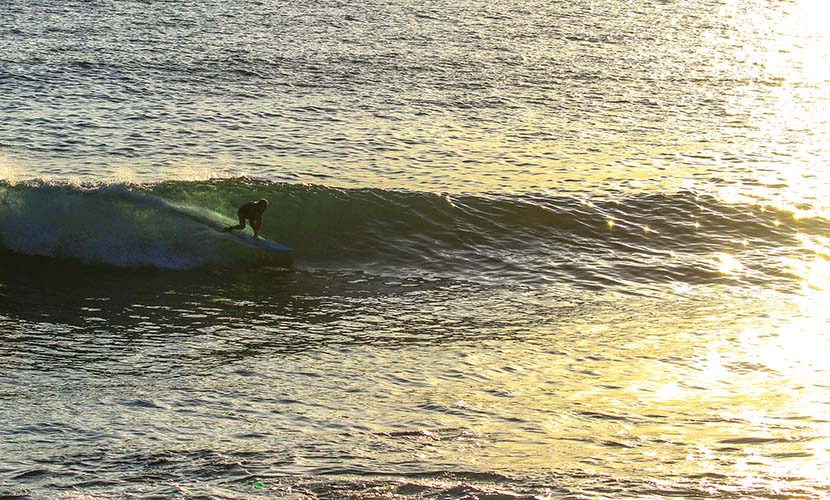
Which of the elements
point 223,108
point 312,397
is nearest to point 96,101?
point 223,108

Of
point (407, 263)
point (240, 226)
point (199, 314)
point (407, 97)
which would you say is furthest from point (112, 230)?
point (407, 97)

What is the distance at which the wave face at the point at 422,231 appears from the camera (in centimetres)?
1371

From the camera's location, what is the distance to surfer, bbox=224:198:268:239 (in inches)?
518

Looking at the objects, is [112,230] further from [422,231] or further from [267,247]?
[422,231]

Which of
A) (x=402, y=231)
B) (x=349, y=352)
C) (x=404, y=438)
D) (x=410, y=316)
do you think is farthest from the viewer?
(x=402, y=231)

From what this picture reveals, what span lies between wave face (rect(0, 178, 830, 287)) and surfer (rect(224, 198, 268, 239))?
0.31 m

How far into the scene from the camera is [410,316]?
38.1 ft

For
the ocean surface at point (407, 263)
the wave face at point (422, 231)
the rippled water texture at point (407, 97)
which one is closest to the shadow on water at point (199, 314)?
the ocean surface at point (407, 263)

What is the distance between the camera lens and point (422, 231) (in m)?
15.2

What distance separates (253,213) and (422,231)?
296 centimetres

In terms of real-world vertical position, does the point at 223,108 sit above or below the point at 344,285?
above

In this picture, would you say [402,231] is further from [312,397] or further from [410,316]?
[312,397]

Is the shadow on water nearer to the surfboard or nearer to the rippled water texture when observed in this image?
the surfboard

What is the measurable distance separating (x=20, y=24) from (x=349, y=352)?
2023 centimetres
